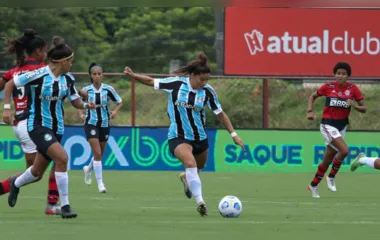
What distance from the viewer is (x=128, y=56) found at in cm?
3769

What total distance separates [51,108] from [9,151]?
1292cm

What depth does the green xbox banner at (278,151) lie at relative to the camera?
2281cm

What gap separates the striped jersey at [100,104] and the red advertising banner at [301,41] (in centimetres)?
813

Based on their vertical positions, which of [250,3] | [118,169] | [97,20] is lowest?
[118,169]

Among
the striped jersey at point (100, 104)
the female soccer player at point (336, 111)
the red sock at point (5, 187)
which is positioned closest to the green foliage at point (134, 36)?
the striped jersey at point (100, 104)

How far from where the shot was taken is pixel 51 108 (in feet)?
33.0

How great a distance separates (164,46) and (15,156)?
15.6 m

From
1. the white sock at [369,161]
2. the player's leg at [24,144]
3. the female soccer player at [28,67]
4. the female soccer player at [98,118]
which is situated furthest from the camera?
the female soccer player at [98,118]

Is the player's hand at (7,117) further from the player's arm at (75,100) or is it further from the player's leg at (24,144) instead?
the player's leg at (24,144)

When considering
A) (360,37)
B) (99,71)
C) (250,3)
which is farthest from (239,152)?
(250,3)

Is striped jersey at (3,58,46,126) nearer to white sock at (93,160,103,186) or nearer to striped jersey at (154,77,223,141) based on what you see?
striped jersey at (154,77,223,141)

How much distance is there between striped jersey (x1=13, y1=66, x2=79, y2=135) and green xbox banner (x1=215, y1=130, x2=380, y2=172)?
12.9 metres

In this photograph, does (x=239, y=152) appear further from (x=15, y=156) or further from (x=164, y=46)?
(x=164, y=46)

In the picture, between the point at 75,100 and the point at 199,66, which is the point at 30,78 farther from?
the point at 199,66
